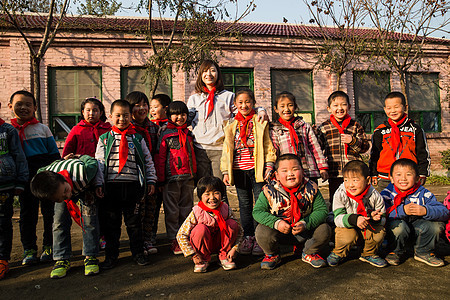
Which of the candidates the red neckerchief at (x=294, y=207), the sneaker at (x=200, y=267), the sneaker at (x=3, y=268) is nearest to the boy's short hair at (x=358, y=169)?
the red neckerchief at (x=294, y=207)

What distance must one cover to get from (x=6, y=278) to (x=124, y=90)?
7217 mm

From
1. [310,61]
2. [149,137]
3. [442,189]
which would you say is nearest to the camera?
[149,137]

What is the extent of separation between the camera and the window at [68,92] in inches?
366

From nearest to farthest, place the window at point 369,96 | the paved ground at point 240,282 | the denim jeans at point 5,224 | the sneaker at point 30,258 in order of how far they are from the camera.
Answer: the paved ground at point 240,282 < the denim jeans at point 5,224 < the sneaker at point 30,258 < the window at point 369,96

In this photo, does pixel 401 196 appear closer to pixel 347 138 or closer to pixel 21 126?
pixel 347 138

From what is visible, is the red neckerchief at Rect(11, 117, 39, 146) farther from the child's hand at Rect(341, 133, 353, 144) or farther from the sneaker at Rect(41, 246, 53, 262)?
the child's hand at Rect(341, 133, 353, 144)

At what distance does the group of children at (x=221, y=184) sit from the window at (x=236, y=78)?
6.21 metres

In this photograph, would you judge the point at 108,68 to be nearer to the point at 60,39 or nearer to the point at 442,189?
the point at 60,39

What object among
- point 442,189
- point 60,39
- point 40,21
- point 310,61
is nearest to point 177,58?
point 60,39

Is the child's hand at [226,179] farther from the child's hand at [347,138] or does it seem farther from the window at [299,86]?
the window at [299,86]

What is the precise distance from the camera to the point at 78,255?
3.64 m

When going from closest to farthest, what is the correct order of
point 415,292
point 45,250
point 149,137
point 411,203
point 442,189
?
point 415,292 < point 411,203 < point 45,250 < point 149,137 < point 442,189

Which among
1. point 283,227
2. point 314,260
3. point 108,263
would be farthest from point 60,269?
point 314,260


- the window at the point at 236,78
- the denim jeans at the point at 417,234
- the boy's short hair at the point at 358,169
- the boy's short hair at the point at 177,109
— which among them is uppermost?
the window at the point at 236,78
